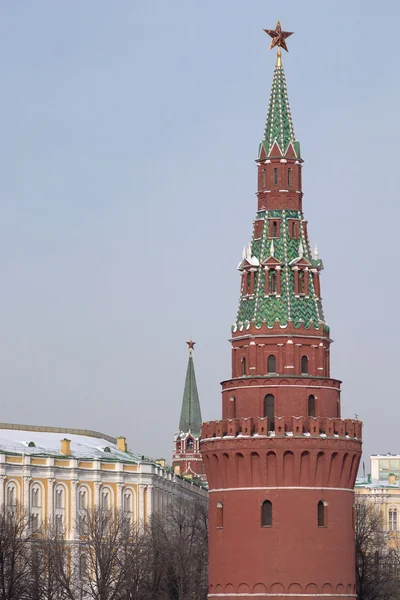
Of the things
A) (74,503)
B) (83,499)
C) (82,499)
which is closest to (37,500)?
(74,503)

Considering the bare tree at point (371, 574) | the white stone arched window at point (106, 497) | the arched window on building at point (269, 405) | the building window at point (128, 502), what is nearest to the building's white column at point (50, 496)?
the white stone arched window at point (106, 497)

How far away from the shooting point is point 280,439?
9669cm

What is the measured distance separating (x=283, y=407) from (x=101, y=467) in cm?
7980

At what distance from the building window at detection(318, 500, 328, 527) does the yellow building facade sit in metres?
63.8

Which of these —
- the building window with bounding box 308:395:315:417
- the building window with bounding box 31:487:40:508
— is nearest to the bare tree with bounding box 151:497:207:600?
the building window with bounding box 31:487:40:508

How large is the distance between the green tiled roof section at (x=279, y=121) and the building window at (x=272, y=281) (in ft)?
23.0

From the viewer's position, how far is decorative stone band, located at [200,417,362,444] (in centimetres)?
9681

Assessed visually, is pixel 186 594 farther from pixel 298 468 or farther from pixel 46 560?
pixel 298 468

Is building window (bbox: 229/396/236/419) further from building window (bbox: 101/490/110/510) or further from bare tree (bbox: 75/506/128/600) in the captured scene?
building window (bbox: 101/490/110/510)

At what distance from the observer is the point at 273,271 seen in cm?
9981

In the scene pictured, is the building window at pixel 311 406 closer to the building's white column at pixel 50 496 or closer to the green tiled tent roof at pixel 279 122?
the green tiled tent roof at pixel 279 122

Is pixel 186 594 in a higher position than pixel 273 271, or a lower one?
lower

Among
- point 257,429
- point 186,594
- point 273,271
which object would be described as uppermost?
point 273,271

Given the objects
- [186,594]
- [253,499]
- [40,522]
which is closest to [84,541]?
[40,522]
